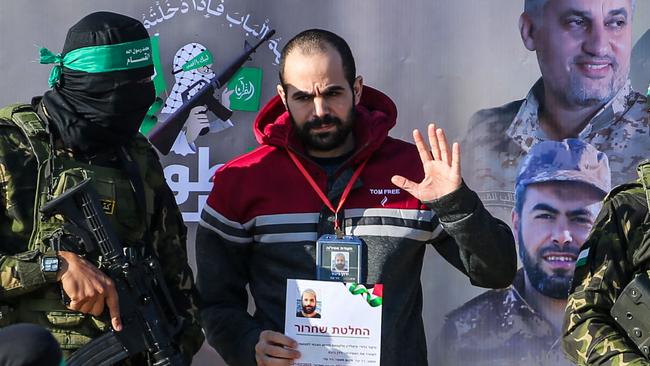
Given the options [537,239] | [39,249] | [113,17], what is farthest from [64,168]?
[537,239]

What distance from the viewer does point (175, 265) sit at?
3303mm

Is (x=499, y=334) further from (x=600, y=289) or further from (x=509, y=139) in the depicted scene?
(x=600, y=289)

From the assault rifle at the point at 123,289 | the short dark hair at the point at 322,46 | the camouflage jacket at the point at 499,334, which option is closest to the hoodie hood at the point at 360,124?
the short dark hair at the point at 322,46

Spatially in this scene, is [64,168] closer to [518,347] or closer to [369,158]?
[369,158]

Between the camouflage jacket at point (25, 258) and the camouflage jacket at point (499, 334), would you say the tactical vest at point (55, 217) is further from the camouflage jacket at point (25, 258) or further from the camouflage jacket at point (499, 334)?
the camouflage jacket at point (499, 334)

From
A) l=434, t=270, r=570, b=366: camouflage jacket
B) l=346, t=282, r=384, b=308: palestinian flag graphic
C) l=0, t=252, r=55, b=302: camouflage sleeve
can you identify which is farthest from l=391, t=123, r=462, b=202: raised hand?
l=434, t=270, r=570, b=366: camouflage jacket

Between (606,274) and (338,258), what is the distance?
2.36 ft

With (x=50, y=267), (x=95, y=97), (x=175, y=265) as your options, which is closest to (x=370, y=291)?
(x=175, y=265)

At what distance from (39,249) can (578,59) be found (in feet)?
6.68

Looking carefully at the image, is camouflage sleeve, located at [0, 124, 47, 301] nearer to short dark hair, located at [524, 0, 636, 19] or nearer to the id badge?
the id badge

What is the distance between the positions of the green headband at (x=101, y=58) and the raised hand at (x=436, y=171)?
0.84 metres

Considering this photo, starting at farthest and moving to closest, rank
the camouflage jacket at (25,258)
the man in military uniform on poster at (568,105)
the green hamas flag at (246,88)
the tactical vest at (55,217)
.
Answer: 1. the green hamas flag at (246,88)
2. the man in military uniform on poster at (568,105)
3. the tactical vest at (55,217)
4. the camouflage jacket at (25,258)

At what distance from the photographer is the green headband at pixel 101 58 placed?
10.0 ft

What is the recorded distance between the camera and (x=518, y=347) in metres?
3.93
